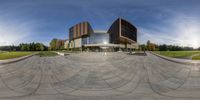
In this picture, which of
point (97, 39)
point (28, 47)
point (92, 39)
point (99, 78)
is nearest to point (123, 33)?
point (97, 39)

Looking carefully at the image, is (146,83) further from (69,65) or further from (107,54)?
(69,65)

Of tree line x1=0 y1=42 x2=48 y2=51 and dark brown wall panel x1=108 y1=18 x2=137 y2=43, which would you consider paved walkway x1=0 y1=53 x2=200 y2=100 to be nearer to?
tree line x1=0 y1=42 x2=48 y2=51

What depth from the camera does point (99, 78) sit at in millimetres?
4145

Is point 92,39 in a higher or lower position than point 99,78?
higher

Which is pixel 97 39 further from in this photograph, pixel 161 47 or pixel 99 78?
pixel 161 47

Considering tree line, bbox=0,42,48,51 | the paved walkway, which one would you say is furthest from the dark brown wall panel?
tree line, bbox=0,42,48,51

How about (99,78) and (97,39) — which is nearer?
(99,78)

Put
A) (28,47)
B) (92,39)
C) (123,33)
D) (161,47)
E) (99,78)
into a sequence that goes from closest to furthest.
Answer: (99,78) < (92,39) < (28,47) < (161,47) < (123,33)

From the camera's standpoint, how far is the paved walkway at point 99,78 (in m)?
3.52

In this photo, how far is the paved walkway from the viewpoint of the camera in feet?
11.6

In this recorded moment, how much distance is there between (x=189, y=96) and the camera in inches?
136

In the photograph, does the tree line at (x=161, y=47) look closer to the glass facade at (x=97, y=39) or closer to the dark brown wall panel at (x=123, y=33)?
the dark brown wall panel at (x=123, y=33)

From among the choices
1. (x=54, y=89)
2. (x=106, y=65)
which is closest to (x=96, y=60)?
(x=106, y=65)

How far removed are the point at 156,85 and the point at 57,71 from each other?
3.08 m
